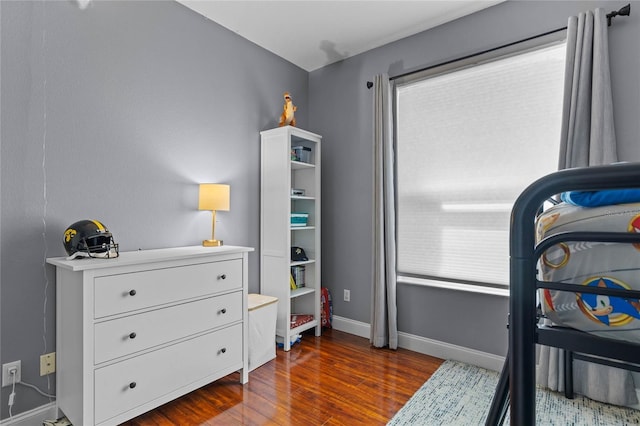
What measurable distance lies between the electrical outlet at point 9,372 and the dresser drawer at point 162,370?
0.51m

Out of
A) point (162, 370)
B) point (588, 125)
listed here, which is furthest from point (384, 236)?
point (162, 370)

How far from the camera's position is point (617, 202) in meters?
0.78

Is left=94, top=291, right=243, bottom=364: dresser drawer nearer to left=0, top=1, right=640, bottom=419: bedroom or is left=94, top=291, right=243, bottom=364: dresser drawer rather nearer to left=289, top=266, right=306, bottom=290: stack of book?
left=0, top=1, right=640, bottom=419: bedroom

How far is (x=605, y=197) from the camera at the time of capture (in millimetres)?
795

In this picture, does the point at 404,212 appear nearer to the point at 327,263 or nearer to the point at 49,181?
the point at 327,263

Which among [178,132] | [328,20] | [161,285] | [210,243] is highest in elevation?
[328,20]

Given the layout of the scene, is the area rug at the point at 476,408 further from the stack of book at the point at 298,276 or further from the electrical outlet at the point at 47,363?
the electrical outlet at the point at 47,363

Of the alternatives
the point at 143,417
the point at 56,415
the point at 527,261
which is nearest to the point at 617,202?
the point at 527,261

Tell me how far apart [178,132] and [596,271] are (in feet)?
8.17

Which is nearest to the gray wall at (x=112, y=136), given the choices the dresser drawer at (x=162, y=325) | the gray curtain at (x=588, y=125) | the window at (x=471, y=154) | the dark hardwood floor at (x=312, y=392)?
the dresser drawer at (x=162, y=325)

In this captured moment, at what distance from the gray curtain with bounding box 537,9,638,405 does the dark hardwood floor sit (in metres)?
0.88

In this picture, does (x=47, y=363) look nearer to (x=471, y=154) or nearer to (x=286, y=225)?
(x=286, y=225)

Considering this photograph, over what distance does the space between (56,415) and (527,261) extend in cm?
239

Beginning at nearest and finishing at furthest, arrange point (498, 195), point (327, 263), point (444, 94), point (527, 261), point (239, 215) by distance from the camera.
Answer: point (527, 261)
point (498, 195)
point (444, 94)
point (239, 215)
point (327, 263)
